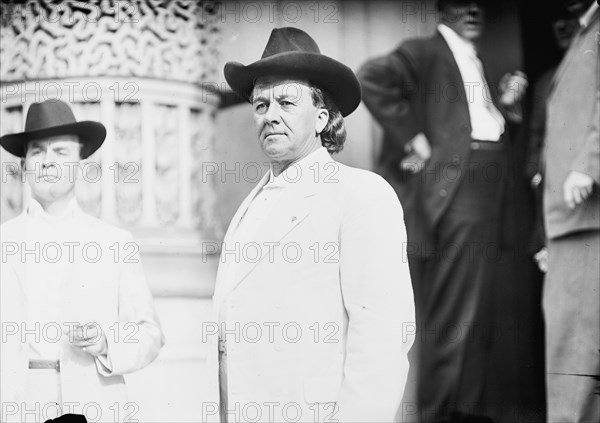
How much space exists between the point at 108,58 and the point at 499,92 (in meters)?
1.96

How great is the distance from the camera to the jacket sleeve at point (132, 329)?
5.51 meters

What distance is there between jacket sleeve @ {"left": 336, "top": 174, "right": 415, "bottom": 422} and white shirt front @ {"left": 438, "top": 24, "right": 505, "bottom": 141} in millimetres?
858

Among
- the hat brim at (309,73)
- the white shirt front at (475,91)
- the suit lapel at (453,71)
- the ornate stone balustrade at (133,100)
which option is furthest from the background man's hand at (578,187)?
the ornate stone balustrade at (133,100)

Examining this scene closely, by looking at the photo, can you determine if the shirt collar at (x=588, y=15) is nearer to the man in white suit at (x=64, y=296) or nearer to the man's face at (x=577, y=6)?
the man's face at (x=577, y=6)

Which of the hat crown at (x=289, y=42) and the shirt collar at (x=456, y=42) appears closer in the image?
the hat crown at (x=289, y=42)

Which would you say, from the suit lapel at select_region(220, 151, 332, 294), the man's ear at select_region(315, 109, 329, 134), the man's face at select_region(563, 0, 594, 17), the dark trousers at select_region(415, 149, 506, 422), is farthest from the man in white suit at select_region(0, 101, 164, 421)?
A: the man's face at select_region(563, 0, 594, 17)

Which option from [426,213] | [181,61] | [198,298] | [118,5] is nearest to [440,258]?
[426,213]

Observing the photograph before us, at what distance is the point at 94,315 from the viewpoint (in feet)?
18.2

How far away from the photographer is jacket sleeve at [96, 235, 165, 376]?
18.1ft

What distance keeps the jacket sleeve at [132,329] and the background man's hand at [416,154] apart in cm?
140

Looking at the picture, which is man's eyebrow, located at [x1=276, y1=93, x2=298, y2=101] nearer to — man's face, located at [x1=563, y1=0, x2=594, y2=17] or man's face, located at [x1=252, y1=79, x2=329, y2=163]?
man's face, located at [x1=252, y1=79, x2=329, y2=163]

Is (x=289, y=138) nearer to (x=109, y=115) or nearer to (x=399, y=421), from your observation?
(x=109, y=115)

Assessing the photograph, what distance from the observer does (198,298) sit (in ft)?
18.8

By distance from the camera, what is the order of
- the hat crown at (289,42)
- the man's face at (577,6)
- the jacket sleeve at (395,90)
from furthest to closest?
the man's face at (577,6) → the jacket sleeve at (395,90) → the hat crown at (289,42)
